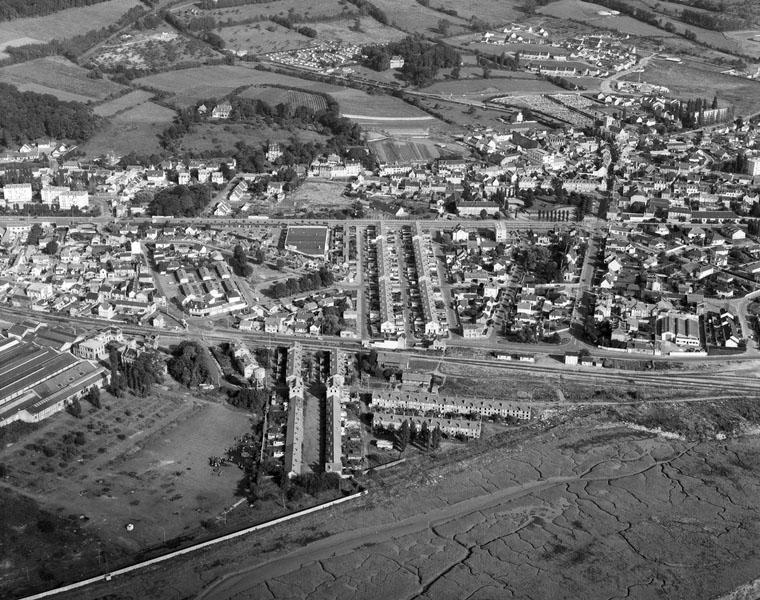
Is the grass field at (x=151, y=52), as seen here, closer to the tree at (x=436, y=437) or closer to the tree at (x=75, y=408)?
the tree at (x=75, y=408)

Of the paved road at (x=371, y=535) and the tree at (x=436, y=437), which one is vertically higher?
the tree at (x=436, y=437)

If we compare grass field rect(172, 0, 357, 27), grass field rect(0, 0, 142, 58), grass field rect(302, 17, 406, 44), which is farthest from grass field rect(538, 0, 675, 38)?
grass field rect(0, 0, 142, 58)

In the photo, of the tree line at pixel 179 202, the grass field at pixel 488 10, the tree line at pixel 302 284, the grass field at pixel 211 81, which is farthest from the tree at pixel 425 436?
the grass field at pixel 488 10

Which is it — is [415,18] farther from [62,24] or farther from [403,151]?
[403,151]

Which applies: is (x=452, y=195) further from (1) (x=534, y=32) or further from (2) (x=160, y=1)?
(2) (x=160, y=1)

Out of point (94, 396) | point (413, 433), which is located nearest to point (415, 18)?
point (94, 396)

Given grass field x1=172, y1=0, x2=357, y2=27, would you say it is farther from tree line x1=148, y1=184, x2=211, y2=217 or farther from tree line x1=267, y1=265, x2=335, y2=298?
tree line x1=267, y1=265, x2=335, y2=298

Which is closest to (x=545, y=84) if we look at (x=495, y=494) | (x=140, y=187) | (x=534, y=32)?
(x=534, y=32)

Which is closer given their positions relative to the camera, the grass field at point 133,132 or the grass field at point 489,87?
the grass field at point 133,132
